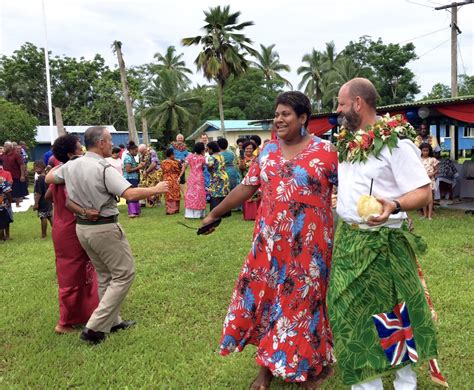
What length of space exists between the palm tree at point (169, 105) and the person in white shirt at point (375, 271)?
37113 millimetres

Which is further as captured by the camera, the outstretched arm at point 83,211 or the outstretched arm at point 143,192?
the outstretched arm at point 83,211

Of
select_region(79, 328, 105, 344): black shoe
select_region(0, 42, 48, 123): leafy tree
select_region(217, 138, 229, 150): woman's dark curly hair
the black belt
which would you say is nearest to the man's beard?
the black belt

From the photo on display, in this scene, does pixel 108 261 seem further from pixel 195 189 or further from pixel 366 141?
pixel 195 189

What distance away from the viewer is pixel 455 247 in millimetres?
6340

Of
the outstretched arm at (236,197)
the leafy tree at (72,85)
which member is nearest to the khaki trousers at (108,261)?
the outstretched arm at (236,197)

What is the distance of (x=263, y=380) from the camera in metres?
2.88

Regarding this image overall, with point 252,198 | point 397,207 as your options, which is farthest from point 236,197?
point 252,198

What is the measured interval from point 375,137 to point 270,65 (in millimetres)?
44755

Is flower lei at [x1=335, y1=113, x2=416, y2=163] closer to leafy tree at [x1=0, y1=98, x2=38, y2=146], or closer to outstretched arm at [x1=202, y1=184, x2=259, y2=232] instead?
outstretched arm at [x1=202, y1=184, x2=259, y2=232]

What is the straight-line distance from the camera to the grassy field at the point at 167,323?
Result: 317cm

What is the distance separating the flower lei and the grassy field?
5.08 ft

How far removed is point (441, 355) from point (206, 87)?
48.2 m

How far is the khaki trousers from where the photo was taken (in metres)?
3.61

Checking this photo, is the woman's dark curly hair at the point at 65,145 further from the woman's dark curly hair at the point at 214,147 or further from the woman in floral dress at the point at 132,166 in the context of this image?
the woman in floral dress at the point at 132,166
